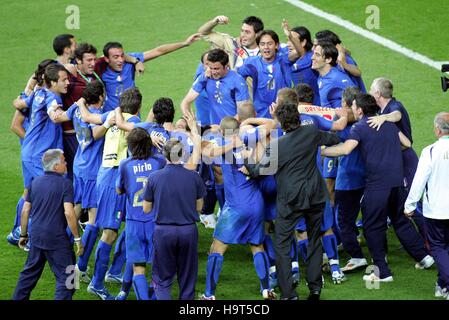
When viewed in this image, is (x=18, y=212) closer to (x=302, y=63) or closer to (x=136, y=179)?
(x=136, y=179)

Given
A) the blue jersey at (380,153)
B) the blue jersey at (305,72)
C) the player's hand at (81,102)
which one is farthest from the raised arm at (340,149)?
the player's hand at (81,102)

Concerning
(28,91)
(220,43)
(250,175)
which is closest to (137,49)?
(220,43)

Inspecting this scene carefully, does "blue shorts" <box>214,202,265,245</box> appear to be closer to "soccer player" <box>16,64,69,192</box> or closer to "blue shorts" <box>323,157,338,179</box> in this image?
"blue shorts" <box>323,157,338,179</box>

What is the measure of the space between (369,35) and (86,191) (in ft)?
28.1

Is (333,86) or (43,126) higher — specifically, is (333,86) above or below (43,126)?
above

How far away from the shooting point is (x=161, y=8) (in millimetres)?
20234

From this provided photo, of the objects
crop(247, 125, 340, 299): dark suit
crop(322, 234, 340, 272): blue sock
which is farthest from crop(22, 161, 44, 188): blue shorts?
crop(322, 234, 340, 272): blue sock

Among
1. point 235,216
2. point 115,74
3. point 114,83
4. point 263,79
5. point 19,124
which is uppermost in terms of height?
point 263,79

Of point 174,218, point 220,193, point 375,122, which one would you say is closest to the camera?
point 174,218

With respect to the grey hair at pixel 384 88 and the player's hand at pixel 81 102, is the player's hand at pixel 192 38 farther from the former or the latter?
the grey hair at pixel 384 88

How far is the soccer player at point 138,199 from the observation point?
34.7ft

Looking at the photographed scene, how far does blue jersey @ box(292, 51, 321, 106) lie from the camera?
13531 mm

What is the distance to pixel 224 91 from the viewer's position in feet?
41.1

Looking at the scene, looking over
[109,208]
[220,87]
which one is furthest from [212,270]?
[220,87]
